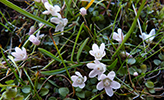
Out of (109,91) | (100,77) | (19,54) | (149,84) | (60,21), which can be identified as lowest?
(149,84)

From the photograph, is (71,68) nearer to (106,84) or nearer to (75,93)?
(75,93)

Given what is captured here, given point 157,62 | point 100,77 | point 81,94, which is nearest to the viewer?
point 100,77

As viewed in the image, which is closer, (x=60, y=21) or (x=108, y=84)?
(x=108, y=84)

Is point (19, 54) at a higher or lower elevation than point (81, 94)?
higher

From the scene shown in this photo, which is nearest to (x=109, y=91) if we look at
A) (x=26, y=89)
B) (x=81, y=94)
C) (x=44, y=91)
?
(x=81, y=94)

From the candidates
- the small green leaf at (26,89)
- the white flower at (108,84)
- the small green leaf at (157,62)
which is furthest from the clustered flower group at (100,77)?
the small green leaf at (157,62)

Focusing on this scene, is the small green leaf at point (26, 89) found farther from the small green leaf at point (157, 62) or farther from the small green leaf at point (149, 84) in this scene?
the small green leaf at point (157, 62)

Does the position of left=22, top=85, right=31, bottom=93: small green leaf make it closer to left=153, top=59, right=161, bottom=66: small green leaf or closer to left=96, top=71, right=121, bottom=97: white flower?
left=96, top=71, right=121, bottom=97: white flower

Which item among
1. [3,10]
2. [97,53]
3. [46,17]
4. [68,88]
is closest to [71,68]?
[68,88]

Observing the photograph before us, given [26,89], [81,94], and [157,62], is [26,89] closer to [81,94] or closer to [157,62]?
[81,94]
